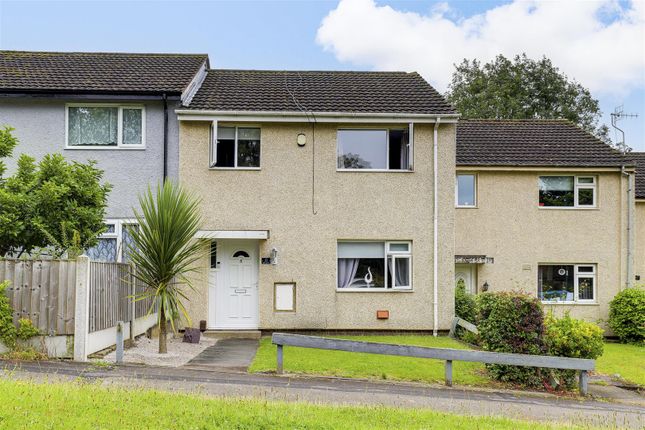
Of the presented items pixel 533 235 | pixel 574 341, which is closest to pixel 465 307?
pixel 533 235

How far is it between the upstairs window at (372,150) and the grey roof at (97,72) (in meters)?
4.53

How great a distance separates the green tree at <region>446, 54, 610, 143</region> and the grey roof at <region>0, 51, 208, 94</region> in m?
27.5

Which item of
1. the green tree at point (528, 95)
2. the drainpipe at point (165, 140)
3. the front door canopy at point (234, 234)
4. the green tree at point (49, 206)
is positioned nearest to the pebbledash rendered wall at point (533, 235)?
the front door canopy at point (234, 234)

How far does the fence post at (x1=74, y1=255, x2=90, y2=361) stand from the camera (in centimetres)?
1017

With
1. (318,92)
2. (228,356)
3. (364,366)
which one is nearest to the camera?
(364,366)

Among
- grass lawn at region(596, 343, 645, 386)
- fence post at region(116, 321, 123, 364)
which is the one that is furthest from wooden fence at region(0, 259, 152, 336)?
grass lawn at region(596, 343, 645, 386)

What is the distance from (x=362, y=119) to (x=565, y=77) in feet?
106

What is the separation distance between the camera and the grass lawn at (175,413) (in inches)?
235

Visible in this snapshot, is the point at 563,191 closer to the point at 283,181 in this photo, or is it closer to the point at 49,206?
the point at 283,181

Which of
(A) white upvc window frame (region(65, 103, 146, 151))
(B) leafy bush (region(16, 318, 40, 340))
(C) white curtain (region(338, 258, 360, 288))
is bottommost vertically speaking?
(B) leafy bush (region(16, 318, 40, 340))

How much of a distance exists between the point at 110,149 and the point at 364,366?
29.1ft

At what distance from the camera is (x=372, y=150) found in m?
16.1

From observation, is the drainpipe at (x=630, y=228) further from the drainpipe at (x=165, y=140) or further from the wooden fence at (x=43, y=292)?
the wooden fence at (x=43, y=292)

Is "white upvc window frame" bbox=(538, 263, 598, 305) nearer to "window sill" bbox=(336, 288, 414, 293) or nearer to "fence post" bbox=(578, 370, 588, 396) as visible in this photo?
"window sill" bbox=(336, 288, 414, 293)
